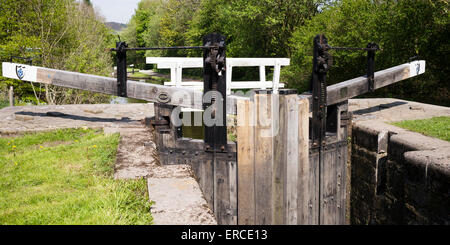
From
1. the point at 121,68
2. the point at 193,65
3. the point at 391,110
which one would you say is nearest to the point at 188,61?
the point at 193,65

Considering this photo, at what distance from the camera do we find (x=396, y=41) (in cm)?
1132

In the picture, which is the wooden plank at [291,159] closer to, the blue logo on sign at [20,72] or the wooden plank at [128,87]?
the wooden plank at [128,87]

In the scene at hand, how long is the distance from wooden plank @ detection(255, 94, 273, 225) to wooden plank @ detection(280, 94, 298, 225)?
208mm

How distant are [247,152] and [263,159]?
0.21 meters

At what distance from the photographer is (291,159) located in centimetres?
470

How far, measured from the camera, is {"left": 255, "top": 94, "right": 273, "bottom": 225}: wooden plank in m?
4.60

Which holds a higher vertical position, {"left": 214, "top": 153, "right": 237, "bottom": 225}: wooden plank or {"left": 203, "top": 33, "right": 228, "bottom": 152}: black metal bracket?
{"left": 203, "top": 33, "right": 228, "bottom": 152}: black metal bracket

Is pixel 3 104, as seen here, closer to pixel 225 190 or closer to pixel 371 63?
pixel 225 190

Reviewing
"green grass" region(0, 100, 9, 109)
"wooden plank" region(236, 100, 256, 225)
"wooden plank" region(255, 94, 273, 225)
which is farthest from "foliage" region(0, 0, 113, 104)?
"wooden plank" region(255, 94, 273, 225)

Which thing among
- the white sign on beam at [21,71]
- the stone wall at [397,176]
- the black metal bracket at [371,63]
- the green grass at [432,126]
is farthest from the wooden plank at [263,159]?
the white sign on beam at [21,71]

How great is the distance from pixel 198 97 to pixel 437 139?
2.99 meters

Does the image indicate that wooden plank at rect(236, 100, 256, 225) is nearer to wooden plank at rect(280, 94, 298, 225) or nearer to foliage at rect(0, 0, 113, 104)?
wooden plank at rect(280, 94, 298, 225)

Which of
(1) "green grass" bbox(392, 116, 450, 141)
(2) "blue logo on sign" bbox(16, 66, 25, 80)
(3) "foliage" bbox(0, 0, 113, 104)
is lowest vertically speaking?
(1) "green grass" bbox(392, 116, 450, 141)
